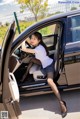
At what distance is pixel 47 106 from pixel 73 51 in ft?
3.33

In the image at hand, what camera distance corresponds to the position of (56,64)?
15.7 feet

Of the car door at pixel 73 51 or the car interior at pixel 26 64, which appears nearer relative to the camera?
the car door at pixel 73 51

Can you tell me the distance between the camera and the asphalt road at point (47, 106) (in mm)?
4504

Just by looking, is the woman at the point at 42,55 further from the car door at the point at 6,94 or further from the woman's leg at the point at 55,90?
the car door at the point at 6,94

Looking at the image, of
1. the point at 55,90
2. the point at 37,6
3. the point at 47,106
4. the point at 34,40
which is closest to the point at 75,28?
the point at 34,40

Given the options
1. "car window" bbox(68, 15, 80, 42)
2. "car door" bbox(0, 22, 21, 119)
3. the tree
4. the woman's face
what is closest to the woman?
the woman's face

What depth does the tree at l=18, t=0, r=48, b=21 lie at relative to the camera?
70.4ft

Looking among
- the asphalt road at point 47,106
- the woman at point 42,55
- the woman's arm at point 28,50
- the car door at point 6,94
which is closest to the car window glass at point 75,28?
the woman at point 42,55

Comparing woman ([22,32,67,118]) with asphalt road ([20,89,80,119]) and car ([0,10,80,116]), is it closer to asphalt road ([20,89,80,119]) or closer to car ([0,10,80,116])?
car ([0,10,80,116])

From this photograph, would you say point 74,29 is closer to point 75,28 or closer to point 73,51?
point 75,28

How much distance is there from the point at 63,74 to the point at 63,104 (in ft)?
1.59

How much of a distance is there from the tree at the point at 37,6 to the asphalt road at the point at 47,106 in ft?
53.9

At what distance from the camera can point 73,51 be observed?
4.58 meters

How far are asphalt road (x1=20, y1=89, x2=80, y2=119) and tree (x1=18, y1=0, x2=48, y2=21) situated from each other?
16.4 meters
